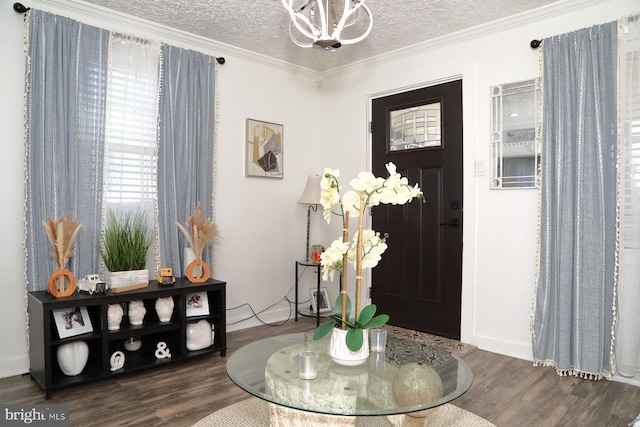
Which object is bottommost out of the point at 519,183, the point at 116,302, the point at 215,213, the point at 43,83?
the point at 116,302

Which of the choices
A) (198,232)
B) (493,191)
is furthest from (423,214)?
(198,232)

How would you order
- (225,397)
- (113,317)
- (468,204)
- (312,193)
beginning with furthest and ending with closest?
(312,193) < (468,204) < (113,317) < (225,397)

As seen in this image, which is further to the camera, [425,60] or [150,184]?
[425,60]

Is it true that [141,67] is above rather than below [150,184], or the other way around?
above

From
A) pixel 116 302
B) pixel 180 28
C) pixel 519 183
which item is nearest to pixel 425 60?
pixel 519 183

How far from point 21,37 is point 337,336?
2800mm

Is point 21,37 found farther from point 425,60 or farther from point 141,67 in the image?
point 425,60

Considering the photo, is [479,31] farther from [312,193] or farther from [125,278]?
[125,278]

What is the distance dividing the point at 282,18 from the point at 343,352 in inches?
104

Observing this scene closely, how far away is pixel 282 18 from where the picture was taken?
347cm

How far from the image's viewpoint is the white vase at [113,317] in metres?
2.90

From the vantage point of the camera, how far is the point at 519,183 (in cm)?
336

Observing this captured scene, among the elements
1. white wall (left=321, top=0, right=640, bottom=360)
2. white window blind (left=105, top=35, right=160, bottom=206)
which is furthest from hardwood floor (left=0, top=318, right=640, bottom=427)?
white window blind (left=105, top=35, right=160, bottom=206)

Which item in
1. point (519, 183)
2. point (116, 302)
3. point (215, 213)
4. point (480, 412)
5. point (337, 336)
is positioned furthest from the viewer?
point (215, 213)
